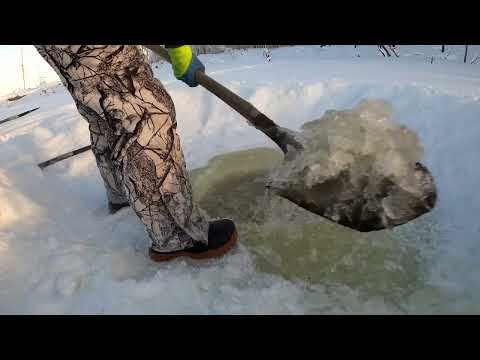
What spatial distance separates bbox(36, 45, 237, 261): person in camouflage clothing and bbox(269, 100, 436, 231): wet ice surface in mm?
388

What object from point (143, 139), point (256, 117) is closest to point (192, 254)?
point (143, 139)

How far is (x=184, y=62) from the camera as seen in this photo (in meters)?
1.66

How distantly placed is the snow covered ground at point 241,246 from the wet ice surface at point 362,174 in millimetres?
283

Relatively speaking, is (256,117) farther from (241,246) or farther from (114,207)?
(114,207)

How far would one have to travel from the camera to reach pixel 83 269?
1.40 meters

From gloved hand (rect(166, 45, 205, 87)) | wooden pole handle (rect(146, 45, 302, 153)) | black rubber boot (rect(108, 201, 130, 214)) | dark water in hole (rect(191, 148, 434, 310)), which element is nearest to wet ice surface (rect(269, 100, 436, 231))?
wooden pole handle (rect(146, 45, 302, 153))

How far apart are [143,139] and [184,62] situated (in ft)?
1.68

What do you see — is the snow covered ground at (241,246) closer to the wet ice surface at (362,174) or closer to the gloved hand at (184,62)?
the wet ice surface at (362,174)

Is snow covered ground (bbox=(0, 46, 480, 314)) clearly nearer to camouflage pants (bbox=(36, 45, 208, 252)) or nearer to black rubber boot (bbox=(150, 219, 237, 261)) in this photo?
black rubber boot (bbox=(150, 219, 237, 261))

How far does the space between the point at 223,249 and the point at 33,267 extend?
2.43 feet

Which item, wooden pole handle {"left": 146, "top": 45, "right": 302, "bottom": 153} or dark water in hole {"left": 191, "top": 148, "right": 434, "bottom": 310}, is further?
wooden pole handle {"left": 146, "top": 45, "right": 302, "bottom": 153}

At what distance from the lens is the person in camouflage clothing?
4.15ft

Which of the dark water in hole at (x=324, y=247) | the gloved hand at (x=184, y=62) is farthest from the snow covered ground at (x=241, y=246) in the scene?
the gloved hand at (x=184, y=62)
